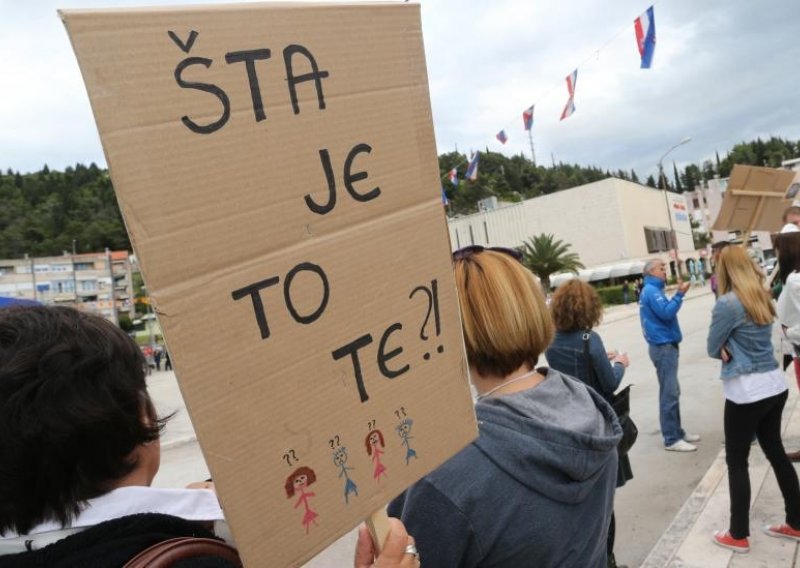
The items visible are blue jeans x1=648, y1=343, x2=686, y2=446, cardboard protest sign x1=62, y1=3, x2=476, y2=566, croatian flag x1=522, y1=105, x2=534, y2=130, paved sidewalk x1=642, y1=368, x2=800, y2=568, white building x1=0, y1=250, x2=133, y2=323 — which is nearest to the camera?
cardboard protest sign x1=62, y1=3, x2=476, y2=566

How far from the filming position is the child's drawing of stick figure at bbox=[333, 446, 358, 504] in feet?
3.51

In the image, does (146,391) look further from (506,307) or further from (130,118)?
(506,307)

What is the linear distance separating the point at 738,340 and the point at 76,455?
12.2ft

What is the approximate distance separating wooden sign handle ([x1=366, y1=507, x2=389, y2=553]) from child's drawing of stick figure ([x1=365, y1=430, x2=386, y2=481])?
0.07 meters

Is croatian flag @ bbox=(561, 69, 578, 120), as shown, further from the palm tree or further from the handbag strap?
the palm tree

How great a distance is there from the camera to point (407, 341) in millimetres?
1206

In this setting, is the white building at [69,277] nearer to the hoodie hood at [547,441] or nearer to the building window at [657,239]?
the building window at [657,239]

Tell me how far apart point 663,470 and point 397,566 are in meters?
4.86

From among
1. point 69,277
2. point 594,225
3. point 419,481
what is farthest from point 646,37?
point 69,277

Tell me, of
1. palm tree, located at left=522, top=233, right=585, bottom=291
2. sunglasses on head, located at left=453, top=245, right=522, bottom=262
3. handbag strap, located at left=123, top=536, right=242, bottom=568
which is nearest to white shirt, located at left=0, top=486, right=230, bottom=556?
handbag strap, located at left=123, top=536, right=242, bottom=568

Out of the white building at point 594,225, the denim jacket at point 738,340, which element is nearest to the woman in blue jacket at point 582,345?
the denim jacket at point 738,340

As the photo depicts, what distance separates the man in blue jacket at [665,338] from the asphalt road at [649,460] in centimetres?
21

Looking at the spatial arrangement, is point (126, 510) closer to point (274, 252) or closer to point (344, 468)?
point (344, 468)

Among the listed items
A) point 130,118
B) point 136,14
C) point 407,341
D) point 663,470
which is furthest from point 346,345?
point 663,470
